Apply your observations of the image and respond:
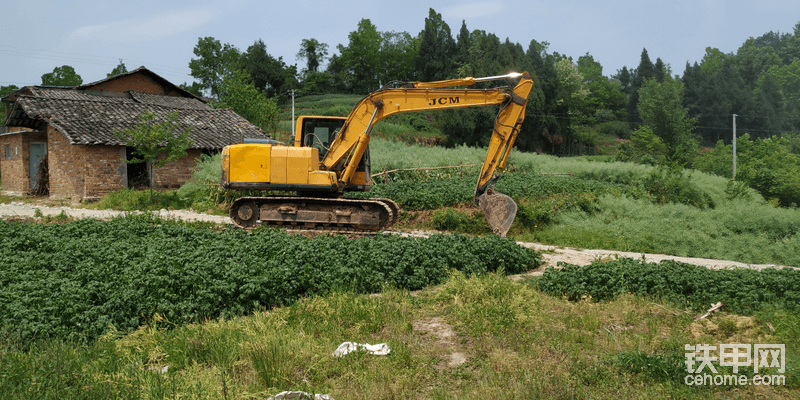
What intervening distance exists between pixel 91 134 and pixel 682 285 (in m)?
22.4

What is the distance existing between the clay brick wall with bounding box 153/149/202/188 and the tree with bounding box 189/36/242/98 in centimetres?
4025

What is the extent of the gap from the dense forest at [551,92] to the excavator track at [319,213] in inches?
942

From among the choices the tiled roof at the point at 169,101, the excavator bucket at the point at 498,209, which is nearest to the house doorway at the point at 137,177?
the tiled roof at the point at 169,101

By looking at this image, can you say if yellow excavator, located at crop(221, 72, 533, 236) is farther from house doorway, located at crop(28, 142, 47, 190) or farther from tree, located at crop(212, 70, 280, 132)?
tree, located at crop(212, 70, 280, 132)

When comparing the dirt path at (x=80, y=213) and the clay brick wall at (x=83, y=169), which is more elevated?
the clay brick wall at (x=83, y=169)

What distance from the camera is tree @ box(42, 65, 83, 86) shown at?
5731 centimetres

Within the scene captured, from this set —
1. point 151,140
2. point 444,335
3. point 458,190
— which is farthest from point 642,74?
point 444,335

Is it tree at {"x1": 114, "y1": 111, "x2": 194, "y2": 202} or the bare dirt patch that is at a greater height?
tree at {"x1": 114, "y1": 111, "x2": 194, "y2": 202}

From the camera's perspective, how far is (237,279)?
731 cm

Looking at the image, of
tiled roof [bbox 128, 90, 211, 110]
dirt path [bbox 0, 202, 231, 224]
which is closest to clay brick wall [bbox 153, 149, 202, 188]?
dirt path [bbox 0, 202, 231, 224]

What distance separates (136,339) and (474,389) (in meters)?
3.73

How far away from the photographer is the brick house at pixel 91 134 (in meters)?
22.0

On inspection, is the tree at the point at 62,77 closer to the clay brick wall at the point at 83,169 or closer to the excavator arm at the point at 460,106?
the clay brick wall at the point at 83,169

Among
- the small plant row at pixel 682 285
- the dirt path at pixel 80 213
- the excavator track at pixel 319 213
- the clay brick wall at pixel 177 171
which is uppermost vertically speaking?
the clay brick wall at pixel 177 171
